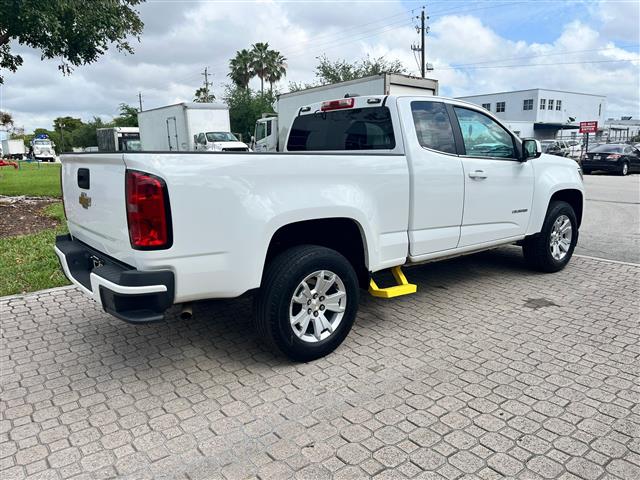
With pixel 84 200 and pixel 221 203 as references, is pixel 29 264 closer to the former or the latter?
pixel 84 200

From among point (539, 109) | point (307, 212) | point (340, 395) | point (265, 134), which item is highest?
point (539, 109)

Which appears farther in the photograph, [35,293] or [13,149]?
[13,149]

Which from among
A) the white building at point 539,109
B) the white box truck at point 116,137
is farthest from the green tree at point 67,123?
the white building at point 539,109

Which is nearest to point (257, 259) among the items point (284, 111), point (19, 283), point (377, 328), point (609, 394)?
point (377, 328)

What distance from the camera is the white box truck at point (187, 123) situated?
2419 cm

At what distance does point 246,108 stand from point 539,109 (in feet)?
123

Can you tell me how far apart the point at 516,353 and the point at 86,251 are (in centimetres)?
341

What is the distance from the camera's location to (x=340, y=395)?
3279mm

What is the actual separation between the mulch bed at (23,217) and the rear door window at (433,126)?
6961mm

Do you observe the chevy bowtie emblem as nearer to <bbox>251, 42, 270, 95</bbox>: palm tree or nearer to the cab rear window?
the cab rear window

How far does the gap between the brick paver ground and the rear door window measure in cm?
160

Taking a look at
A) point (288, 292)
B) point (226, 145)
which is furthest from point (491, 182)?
point (226, 145)

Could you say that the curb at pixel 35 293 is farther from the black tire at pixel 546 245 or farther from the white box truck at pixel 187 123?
the white box truck at pixel 187 123

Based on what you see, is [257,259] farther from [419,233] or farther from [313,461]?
[419,233]
